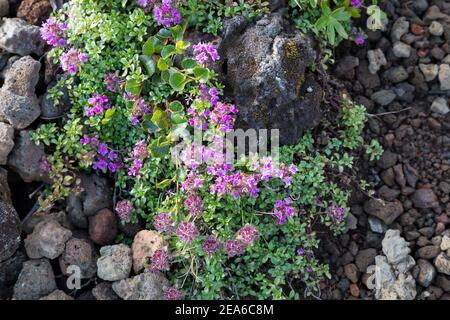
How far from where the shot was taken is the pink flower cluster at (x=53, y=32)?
12.1 feet

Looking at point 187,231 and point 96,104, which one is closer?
point 187,231

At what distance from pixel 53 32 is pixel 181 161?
1.17m

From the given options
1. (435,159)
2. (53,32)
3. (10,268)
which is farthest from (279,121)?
(10,268)

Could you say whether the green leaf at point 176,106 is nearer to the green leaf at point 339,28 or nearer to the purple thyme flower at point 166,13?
the purple thyme flower at point 166,13

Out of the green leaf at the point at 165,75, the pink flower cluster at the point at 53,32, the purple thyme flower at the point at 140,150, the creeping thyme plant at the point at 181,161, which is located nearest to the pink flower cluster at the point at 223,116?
the creeping thyme plant at the point at 181,161

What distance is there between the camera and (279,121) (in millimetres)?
3611

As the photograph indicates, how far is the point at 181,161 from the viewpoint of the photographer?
11.7 feet

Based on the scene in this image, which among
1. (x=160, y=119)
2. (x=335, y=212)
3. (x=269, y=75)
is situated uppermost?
(x=269, y=75)

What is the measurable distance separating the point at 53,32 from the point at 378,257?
2.56m

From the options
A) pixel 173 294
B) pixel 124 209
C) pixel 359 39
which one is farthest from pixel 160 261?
pixel 359 39

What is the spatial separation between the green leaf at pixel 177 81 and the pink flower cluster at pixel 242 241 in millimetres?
932

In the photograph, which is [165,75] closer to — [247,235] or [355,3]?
[247,235]

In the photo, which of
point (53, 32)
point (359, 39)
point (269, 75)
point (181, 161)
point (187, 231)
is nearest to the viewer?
point (187, 231)

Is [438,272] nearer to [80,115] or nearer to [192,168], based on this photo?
[192,168]
